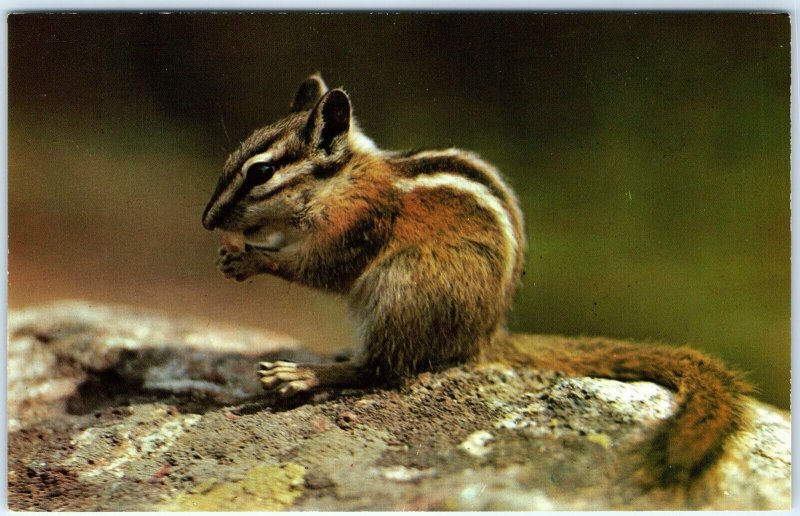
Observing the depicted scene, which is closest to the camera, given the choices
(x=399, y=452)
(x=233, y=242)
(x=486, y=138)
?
(x=399, y=452)

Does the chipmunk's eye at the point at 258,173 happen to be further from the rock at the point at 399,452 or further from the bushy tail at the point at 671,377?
the bushy tail at the point at 671,377

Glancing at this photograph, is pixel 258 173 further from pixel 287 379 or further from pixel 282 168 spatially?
pixel 287 379

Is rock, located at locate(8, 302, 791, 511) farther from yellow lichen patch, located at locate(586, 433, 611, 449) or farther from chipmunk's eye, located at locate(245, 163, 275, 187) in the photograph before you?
chipmunk's eye, located at locate(245, 163, 275, 187)

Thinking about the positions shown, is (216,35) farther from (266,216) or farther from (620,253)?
(620,253)

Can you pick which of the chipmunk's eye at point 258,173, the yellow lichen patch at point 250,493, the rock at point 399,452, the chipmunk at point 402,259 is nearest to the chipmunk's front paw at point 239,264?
the chipmunk at point 402,259

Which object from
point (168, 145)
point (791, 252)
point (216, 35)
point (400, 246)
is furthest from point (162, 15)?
point (791, 252)

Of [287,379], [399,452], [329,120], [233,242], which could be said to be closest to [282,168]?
[329,120]
